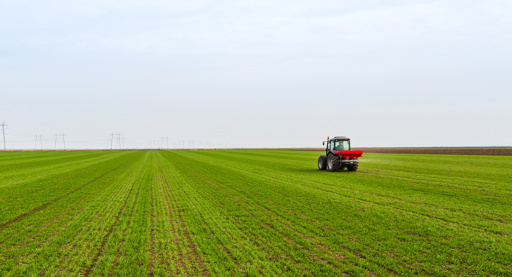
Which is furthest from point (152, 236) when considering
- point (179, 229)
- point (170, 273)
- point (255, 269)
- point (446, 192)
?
point (446, 192)

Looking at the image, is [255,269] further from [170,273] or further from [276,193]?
[276,193]

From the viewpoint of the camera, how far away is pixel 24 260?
6.75 meters

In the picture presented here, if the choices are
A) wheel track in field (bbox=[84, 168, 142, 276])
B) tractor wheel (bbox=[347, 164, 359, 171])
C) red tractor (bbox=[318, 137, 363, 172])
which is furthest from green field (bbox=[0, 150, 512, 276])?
tractor wheel (bbox=[347, 164, 359, 171])

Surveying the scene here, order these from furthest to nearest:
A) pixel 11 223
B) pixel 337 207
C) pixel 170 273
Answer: pixel 337 207
pixel 11 223
pixel 170 273

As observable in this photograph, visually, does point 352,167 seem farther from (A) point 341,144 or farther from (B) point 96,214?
(B) point 96,214

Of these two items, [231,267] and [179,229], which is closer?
[231,267]

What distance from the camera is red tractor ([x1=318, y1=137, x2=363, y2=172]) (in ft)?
79.5

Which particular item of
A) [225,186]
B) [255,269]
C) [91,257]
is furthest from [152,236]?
[225,186]

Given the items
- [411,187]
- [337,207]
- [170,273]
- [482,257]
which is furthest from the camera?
[411,187]

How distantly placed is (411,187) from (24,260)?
54.0 feet

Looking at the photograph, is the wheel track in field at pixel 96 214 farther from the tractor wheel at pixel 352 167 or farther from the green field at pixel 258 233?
the tractor wheel at pixel 352 167

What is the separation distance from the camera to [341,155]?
24453mm

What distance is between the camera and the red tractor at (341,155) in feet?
79.5

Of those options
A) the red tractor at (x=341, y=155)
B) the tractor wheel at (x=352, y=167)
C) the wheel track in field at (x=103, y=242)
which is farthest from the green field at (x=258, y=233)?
the tractor wheel at (x=352, y=167)
